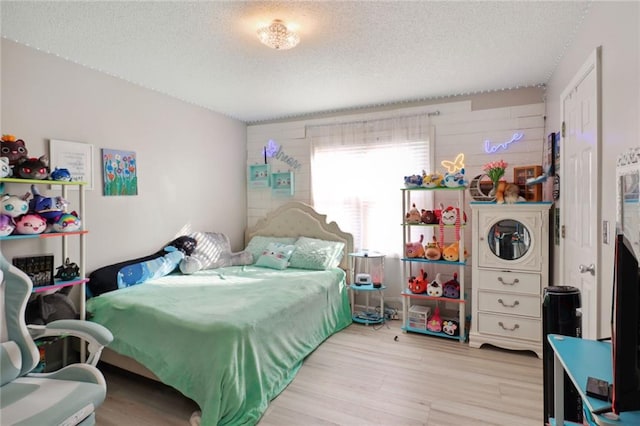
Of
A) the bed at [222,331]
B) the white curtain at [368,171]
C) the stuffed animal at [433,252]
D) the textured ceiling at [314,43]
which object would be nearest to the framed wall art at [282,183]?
the white curtain at [368,171]

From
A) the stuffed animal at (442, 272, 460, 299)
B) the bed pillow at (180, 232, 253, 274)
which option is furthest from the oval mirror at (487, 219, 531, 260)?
the bed pillow at (180, 232, 253, 274)

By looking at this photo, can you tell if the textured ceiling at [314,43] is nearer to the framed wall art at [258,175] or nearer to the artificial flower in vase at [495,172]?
the artificial flower in vase at [495,172]

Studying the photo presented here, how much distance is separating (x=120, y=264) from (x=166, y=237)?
2.18ft

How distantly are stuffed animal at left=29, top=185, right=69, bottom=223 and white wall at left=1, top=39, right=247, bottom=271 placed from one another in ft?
0.74

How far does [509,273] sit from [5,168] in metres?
3.84

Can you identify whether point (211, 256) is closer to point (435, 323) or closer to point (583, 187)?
point (435, 323)

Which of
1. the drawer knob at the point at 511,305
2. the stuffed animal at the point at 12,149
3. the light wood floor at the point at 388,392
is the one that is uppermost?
the stuffed animal at the point at 12,149

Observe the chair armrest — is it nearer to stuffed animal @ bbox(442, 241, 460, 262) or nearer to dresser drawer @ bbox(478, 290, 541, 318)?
stuffed animal @ bbox(442, 241, 460, 262)

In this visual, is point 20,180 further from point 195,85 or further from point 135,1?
point 195,85

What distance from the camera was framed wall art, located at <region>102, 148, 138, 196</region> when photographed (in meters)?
2.90

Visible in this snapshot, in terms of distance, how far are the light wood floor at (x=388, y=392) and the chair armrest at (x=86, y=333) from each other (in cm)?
58

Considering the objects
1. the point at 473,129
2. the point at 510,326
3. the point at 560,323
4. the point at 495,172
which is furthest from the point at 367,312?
the point at 560,323

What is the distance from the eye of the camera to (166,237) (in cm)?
351

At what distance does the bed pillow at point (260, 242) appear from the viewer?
4062 millimetres
